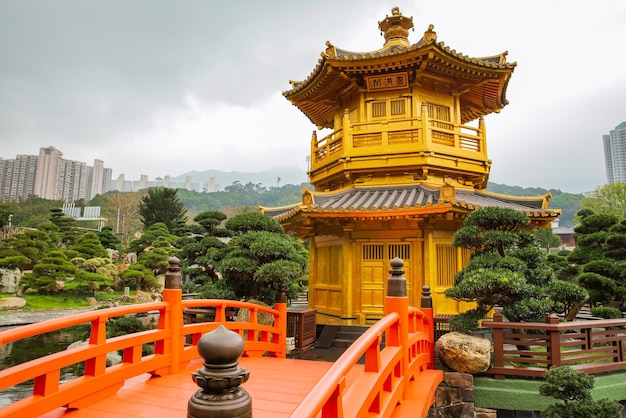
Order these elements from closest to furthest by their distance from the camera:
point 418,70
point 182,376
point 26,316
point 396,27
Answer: point 182,376, point 418,70, point 396,27, point 26,316

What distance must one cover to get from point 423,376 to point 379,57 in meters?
7.96

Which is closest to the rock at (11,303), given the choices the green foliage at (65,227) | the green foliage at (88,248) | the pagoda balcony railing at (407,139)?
the green foliage at (88,248)

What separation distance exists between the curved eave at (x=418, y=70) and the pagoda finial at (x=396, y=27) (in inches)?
89.6

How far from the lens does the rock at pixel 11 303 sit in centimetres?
2078

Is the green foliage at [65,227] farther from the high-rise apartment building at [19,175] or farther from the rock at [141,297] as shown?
the high-rise apartment building at [19,175]

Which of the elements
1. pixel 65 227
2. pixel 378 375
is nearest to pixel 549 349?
pixel 378 375

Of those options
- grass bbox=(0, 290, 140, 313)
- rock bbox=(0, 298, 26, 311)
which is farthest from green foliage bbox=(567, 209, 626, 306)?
rock bbox=(0, 298, 26, 311)

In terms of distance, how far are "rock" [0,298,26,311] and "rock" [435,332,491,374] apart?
2279 cm

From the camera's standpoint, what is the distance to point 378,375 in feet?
11.9

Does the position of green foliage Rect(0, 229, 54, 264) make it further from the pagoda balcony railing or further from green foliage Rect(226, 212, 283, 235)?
the pagoda balcony railing

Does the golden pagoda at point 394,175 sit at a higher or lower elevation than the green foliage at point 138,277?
higher

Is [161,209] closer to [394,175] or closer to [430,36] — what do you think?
[394,175]

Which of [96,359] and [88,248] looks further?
[88,248]

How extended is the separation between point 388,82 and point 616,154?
10459cm
